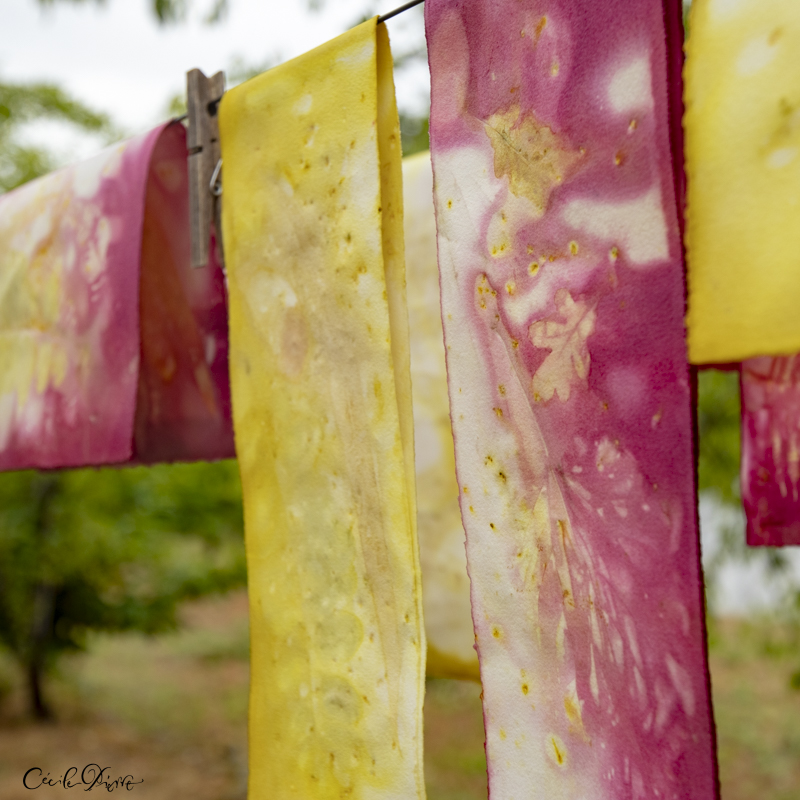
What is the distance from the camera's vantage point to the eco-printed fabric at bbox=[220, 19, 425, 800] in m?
0.71

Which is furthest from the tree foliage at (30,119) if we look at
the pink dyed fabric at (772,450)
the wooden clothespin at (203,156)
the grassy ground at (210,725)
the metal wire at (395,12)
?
the pink dyed fabric at (772,450)

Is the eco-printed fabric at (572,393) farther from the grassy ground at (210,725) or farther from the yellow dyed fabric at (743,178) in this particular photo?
the grassy ground at (210,725)

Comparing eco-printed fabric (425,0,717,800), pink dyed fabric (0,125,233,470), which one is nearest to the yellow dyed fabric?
eco-printed fabric (425,0,717,800)

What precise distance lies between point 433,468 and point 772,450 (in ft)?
1.52

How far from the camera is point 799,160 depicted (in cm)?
52

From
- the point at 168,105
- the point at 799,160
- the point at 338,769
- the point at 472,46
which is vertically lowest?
the point at 338,769

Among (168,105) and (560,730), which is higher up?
(168,105)

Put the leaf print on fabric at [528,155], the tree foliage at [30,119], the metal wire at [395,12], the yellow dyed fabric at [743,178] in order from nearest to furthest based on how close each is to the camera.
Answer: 1. the yellow dyed fabric at [743,178]
2. the leaf print on fabric at [528,155]
3. the metal wire at [395,12]
4. the tree foliage at [30,119]

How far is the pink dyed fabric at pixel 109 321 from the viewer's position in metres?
0.97

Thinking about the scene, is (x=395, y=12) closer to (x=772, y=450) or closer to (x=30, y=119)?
(x=772, y=450)

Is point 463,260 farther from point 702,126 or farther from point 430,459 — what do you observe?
point 430,459

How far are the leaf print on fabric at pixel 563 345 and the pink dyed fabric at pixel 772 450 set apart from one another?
1.44 ft

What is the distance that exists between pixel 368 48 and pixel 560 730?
2.29 ft

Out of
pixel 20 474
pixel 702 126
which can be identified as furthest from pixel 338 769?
pixel 20 474
